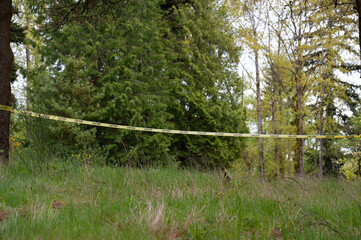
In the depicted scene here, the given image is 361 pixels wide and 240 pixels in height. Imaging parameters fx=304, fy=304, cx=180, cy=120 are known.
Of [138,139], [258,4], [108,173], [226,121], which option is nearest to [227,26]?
[258,4]

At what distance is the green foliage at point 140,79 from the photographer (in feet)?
34.3

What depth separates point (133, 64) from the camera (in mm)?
12133

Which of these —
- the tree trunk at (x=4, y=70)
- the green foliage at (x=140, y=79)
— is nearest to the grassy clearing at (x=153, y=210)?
the tree trunk at (x=4, y=70)

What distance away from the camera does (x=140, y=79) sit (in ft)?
41.8

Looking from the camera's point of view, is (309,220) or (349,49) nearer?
(309,220)

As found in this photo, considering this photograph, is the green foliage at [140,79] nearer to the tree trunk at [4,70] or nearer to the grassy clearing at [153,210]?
the tree trunk at [4,70]

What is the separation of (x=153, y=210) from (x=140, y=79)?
9918 mm

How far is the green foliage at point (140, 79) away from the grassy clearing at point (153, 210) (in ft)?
7.77

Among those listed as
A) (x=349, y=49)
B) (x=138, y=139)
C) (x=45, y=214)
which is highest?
(x=349, y=49)

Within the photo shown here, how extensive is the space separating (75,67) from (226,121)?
27.6 ft

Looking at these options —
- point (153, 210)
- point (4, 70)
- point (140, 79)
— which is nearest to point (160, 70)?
point (140, 79)

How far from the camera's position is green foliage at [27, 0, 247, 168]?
10.5 metres

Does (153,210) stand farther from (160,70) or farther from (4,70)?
(160,70)

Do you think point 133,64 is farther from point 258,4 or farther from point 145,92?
point 258,4
